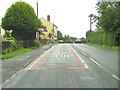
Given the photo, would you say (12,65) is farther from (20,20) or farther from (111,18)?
(111,18)

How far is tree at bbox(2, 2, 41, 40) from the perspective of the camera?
5978 cm

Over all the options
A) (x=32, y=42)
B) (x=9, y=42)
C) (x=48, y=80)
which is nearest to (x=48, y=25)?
(x=32, y=42)

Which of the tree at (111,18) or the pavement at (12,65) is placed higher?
the tree at (111,18)

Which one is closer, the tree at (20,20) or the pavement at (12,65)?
the pavement at (12,65)

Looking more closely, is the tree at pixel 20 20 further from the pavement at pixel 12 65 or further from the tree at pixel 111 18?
the pavement at pixel 12 65

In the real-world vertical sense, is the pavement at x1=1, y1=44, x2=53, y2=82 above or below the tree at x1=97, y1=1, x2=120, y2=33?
below

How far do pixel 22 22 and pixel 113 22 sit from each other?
13.8 metres

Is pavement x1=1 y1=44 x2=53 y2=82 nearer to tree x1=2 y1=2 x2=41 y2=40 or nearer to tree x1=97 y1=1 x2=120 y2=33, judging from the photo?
tree x1=2 y1=2 x2=41 y2=40

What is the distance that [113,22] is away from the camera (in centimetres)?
5969

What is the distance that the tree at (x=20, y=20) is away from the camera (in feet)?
196

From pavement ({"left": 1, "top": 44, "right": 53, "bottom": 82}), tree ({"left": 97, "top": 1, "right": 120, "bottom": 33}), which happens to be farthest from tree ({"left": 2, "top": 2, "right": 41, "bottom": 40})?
pavement ({"left": 1, "top": 44, "right": 53, "bottom": 82})

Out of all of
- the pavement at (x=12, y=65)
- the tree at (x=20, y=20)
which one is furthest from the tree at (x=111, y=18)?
the pavement at (x=12, y=65)

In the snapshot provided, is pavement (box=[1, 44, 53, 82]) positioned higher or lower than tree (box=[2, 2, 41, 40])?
lower

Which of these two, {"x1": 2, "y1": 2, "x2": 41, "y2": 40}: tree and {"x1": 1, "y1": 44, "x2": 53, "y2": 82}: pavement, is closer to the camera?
{"x1": 1, "y1": 44, "x2": 53, "y2": 82}: pavement
